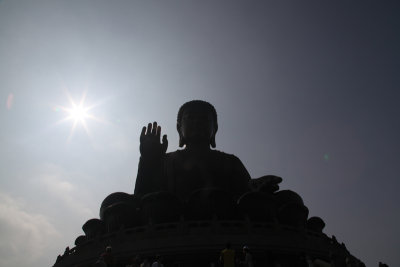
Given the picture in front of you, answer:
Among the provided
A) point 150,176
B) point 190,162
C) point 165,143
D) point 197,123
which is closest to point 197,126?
point 197,123

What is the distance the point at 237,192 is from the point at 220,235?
4.71 metres

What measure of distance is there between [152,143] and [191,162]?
83.8 inches

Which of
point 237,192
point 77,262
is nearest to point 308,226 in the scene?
point 237,192

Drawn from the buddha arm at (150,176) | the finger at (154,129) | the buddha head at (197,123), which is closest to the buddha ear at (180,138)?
the buddha head at (197,123)

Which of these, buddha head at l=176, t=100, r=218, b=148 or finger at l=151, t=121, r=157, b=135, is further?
buddha head at l=176, t=100, r=218, b=148

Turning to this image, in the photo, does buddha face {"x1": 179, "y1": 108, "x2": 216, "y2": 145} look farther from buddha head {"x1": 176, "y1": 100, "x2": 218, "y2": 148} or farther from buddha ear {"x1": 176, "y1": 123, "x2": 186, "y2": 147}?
buddha ear {"x1": 176, "y1": 123, "x2": 186, "y2": 147}

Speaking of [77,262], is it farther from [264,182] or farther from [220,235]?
[264,182]

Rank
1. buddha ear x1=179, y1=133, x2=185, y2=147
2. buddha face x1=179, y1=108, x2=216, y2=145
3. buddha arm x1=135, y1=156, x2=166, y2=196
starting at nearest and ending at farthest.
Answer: buddha arm x1=135, y1=156, x2=166, y2=196 < buddha face x1=179, y1=108, x2=216, y2=145 < buddha ear x1=179, y1=133, x2=185, y2=147

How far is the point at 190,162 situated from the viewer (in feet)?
45.9

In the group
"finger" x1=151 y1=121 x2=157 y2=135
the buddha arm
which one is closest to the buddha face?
"finger" x1=151 y1=121 x2=157 y2=135

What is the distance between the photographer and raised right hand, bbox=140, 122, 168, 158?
1256 cm

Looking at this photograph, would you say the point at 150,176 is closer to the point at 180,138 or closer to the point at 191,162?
the point at 191,162

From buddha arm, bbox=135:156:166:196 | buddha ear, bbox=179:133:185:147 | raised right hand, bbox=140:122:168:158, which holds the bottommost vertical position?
buddha arm, bbox=135:156:166:196

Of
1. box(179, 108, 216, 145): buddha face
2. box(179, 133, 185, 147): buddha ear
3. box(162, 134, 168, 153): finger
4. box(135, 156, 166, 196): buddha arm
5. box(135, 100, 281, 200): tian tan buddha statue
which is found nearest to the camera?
box(135, 156, 166, 196): buddha arm
